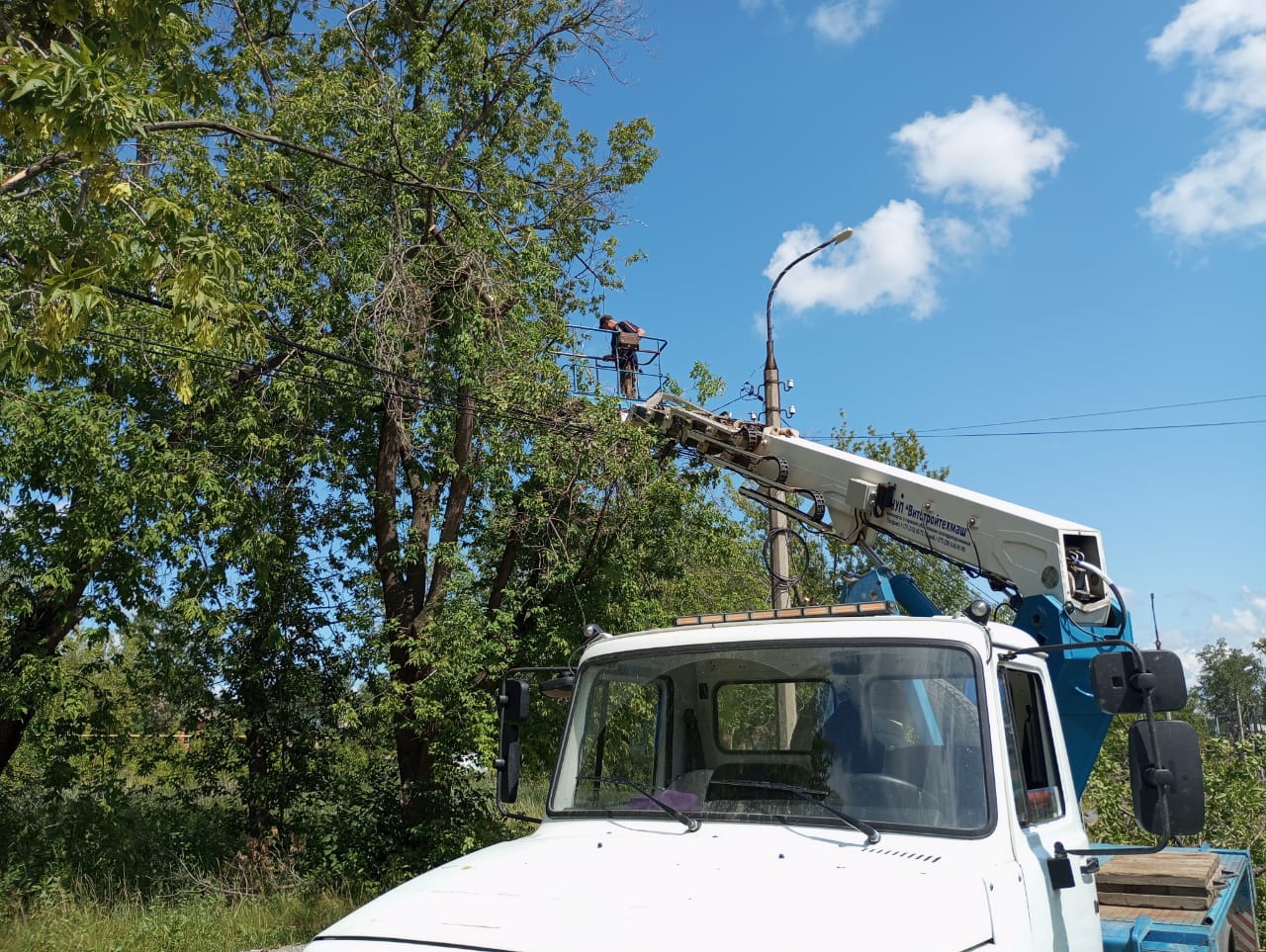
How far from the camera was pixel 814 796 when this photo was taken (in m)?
4.14

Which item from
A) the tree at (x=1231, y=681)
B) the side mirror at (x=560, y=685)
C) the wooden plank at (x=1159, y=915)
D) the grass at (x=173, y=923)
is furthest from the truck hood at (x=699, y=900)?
the tree at (x=1231, y=681)

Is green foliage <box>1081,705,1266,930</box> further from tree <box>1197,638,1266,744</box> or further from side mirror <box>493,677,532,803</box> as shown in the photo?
tree <box>1197,638,1266,744</box>

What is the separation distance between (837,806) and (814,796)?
106mm

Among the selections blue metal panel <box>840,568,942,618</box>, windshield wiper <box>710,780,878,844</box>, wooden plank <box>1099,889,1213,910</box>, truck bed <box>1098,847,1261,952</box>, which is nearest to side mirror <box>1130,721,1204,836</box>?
windshield wiper <box>710,780,878,844</box>

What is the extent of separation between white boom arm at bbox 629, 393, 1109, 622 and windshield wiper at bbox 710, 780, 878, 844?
2928 millimetres

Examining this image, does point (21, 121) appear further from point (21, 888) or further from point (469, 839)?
point (21, 888)

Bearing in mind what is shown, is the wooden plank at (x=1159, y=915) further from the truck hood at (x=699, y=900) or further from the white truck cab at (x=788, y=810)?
the truck hood at (x=699, y=900)

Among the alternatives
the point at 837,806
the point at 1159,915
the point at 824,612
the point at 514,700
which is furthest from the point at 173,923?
the point at 1159,915

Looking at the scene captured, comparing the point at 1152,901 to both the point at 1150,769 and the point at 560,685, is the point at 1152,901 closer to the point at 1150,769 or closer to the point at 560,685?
the point at 1150,769

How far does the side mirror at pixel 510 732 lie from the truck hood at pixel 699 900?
124cm

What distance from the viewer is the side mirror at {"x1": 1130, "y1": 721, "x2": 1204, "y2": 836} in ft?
11.8

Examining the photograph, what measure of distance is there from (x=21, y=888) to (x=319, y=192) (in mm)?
9071

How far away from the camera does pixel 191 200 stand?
41.6 ft

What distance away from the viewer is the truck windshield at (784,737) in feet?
13.2
